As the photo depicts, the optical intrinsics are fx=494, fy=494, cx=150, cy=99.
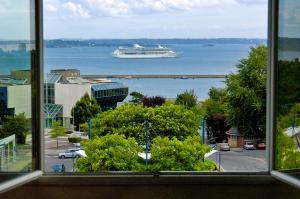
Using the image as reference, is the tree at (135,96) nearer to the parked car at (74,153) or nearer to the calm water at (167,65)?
the calm water at (167,65)

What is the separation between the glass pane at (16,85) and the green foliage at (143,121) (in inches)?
20.6

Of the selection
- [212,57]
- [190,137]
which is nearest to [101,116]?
[190,137]

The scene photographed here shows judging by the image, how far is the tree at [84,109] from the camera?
10.4ft

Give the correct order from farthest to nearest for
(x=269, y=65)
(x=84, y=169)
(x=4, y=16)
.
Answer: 1. (x=84, y=169)
2. (x=269, y=65)
3. (x=4, y=16)

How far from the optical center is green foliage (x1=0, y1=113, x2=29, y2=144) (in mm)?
2797

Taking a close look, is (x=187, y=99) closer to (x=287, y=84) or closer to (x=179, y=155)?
(x=179, y=155)

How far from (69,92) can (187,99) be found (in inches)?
29.9

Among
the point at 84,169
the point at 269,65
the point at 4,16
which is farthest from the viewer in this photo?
the point at 84,169

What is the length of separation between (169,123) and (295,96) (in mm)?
850

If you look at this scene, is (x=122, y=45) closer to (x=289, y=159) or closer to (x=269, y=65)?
(x=269, y=65)

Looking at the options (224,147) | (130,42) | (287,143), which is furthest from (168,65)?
(287,143)

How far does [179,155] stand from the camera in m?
3.21

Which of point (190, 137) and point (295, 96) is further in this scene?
point (190, 137)

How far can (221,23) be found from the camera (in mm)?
3143
